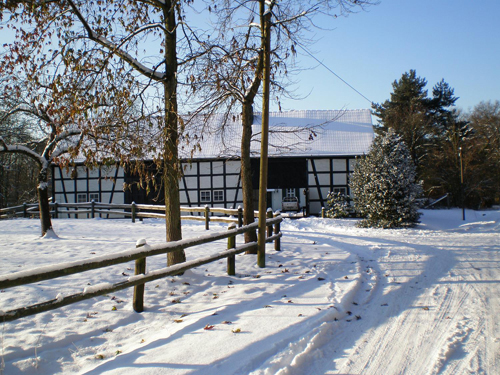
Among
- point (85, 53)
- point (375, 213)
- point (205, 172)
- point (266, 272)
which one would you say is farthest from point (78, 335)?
point (205, 172)

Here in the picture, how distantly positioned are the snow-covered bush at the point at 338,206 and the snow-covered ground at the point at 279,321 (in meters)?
12.3

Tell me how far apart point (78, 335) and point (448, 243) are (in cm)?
1033

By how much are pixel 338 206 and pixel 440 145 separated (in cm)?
1618

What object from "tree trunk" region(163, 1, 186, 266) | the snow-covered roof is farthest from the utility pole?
the snow-covered roof

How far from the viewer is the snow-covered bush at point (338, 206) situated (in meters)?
21.4

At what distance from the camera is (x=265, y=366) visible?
3.55 m

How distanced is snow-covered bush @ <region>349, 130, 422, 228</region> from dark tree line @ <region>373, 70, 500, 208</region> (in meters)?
10.8

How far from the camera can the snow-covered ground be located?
3734mm

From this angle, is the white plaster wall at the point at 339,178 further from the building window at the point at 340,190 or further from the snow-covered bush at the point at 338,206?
the snow-covered bush at the point at 338,206

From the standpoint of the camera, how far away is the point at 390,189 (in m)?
16.2

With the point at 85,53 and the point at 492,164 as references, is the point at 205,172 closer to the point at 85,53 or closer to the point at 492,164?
the point at 85,53

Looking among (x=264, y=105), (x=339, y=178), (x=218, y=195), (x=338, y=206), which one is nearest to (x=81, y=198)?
(x=218, y=195)

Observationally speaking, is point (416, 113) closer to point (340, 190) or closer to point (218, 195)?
point (340, 190)

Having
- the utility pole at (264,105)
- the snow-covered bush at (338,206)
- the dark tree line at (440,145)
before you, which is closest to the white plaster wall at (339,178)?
the snow-covered bush at (338,206)
